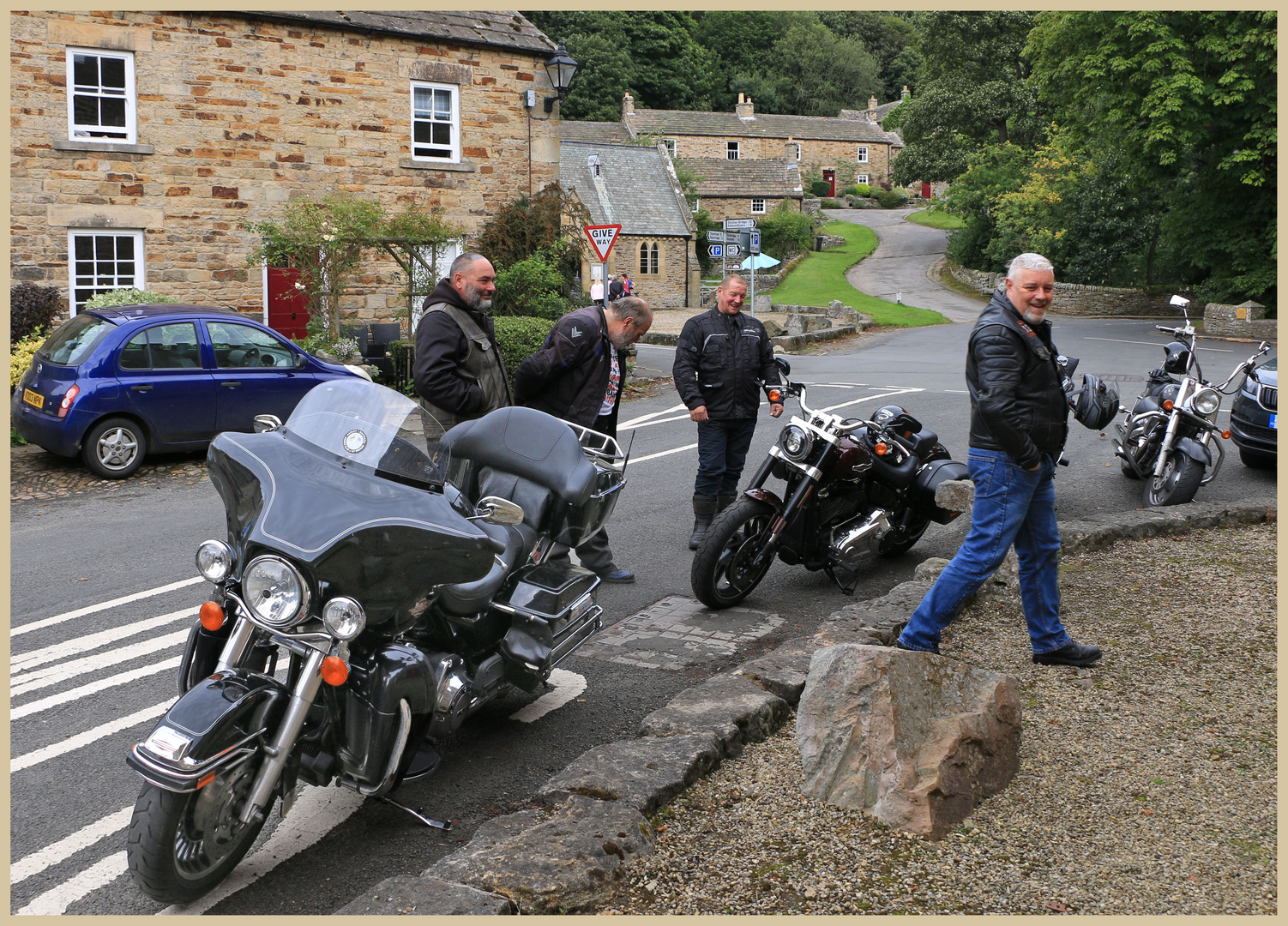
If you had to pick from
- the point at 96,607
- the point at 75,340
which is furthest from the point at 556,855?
the point at 75,340

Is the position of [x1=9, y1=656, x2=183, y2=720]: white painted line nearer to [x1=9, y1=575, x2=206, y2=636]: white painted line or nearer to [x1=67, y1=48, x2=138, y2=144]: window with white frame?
[x1=9, y1=575, x2=206, y2=636]: white painted line

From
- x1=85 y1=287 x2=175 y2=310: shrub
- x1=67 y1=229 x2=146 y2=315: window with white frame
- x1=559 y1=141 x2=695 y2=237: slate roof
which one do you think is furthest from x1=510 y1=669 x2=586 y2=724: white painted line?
x1=559 y1=141 x2=695 y2=237: slate roof

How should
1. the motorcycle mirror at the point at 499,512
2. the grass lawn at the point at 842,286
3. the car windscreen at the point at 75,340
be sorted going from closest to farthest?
the motorcycle mirror at the point at 499,512 < the car windscreen at the point at 75,340 < the grass lawn at the point at 842,286

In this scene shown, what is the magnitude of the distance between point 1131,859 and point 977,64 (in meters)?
55.3

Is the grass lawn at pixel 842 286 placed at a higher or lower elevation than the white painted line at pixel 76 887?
higher

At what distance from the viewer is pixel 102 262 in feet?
54.3

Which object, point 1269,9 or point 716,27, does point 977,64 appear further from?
point 716,27

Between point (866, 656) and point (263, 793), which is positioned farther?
point (866, 656)

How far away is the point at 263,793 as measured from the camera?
3301 mm

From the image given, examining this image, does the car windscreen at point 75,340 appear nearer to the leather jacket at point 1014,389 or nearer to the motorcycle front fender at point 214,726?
the motorcycle front fender at point 214,726

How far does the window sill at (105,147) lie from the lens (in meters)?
16.0

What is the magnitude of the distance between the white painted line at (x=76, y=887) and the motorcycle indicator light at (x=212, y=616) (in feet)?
2.80

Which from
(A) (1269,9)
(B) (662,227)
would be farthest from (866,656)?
(B) (662,227)

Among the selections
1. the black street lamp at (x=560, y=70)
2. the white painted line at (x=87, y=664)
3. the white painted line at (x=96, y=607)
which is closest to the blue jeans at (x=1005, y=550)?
the white painted line at (x=87, y=664)
